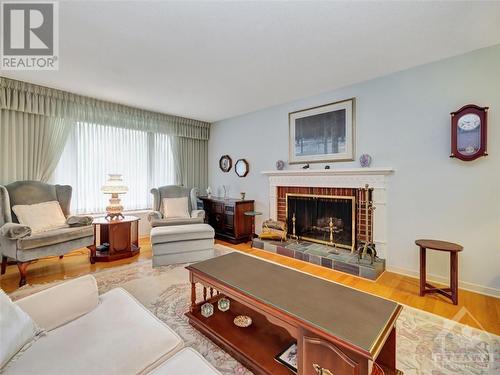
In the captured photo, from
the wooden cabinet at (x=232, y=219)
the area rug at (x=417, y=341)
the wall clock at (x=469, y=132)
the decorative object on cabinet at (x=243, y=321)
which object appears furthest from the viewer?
the wooden cabinet at (x=232, y=219)

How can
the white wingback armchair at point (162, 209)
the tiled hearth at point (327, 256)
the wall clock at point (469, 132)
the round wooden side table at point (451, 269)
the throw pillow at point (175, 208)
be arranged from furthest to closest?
the throw pillow at point (175, 208), the white wingback armchair at point (162, 209), the tiled hearth at point (327, 256), the wall clock at point (469, 132), the round wooden side table at point (451, 269)

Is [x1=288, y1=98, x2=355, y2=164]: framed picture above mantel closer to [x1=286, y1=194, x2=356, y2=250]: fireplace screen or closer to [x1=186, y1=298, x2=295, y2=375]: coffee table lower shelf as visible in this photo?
[x1=286, y1=194, x2=356, y2=250]: fireplace screen

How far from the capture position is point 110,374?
883 mm

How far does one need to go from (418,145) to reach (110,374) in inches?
133

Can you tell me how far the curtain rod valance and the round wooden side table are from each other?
4.62 meters

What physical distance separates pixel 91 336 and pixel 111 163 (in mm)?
3708

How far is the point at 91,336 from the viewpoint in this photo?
3.59 feet

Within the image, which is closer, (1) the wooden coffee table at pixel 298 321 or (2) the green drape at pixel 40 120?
(1) the wooden coffee table at pixel 298 321

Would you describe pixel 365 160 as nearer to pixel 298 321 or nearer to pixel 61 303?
pixel 298 321

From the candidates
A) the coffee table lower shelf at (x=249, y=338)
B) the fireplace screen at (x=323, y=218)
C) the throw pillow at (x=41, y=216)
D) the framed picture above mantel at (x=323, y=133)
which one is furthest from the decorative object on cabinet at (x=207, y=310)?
the framed picture above mantel at (x=323, y=133)

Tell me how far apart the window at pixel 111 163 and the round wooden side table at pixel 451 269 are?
450 centimetres

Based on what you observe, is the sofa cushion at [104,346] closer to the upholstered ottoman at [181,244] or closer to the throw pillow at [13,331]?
the throw pillow at [13,331]

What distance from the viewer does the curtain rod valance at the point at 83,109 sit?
311 centimetres

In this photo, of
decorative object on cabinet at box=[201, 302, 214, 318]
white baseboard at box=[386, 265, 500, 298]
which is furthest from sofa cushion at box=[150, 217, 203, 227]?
white baseboard at box=[386, 265, 500, 298]
